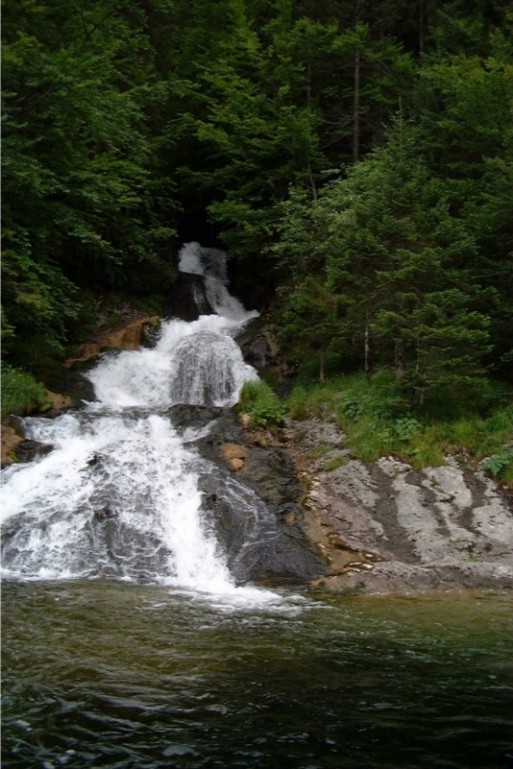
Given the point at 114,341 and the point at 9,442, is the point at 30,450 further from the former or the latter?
the point at 114,341

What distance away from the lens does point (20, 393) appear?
15.0 metres

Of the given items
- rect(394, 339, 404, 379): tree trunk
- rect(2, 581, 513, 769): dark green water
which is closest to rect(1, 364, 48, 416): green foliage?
rect(2, 581, 513, 769): dark green water

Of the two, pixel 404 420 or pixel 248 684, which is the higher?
pixel 404 420

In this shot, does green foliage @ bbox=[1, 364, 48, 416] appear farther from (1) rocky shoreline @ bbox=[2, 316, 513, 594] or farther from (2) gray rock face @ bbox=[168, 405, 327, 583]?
(2) gray rock face @ bbox=[168, 405, 327, 583]

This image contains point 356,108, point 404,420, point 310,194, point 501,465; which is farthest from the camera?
point 356,108

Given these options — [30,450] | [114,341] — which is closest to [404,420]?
[30,450]

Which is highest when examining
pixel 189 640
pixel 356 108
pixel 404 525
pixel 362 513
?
pixel 356 108

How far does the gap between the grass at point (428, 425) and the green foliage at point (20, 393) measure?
20.0ft

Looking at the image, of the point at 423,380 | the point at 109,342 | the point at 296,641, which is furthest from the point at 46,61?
the point at 296,641

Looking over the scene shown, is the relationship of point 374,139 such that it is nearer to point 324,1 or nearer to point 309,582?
point 324,1

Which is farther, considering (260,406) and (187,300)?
(187,300)

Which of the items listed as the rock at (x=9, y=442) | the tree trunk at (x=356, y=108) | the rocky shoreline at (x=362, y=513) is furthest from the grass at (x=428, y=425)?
the tree trunk at (x=356, y=108)

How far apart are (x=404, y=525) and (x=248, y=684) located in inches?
245

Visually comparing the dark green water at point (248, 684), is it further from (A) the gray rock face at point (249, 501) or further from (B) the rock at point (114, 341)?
(B) the rock at point (114, 341)
